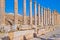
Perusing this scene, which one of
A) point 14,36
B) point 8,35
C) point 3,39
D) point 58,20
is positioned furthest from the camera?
point 58,20

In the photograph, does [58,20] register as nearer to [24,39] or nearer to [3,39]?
[24,39]

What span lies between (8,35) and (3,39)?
0.64 metres

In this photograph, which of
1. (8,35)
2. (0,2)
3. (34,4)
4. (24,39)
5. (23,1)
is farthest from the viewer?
(34,4)

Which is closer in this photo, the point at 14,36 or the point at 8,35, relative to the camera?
the point at 8,35

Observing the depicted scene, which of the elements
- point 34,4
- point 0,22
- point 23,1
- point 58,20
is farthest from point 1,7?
point 58,20

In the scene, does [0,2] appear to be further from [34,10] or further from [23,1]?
[34,10]

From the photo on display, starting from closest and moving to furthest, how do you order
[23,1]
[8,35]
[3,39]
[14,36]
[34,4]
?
[3,39]
[8,35]
[14,36]
[23,1]
[34,4]

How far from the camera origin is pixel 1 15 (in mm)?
10617

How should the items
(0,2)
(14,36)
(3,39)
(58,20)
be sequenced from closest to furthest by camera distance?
(3,39) < (14,36) < (0,2) < (58,20)

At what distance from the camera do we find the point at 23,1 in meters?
16.9

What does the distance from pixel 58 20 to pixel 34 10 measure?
3363 centimetres

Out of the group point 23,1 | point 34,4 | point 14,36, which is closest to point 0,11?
point 14,36

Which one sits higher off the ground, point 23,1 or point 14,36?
point 23,1

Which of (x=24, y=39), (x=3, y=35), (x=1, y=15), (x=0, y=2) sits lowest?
(x=24, y=39)
